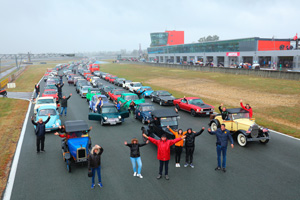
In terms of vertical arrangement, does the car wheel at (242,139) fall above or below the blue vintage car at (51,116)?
below

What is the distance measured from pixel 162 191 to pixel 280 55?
53.6 m

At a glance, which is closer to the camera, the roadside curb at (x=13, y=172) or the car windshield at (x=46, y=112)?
the roadside curb at (x=13, y=172)

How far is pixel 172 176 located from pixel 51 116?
412 inches

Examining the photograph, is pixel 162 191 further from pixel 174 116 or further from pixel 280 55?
pixel 280 55

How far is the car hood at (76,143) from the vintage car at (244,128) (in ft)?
26.7

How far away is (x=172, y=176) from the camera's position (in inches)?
378

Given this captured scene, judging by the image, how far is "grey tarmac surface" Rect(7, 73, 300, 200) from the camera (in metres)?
8.32

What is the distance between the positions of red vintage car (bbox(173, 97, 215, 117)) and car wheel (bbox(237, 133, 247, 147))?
250 inches

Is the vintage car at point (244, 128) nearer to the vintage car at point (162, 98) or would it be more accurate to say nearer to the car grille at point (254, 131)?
the car grille at point (254, 131)

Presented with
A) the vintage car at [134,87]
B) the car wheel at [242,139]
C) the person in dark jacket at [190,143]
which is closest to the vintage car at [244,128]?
the car wheel at [242,139]

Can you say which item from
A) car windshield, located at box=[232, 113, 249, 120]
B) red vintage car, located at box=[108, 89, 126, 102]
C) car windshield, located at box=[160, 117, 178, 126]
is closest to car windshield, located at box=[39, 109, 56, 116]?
car windshield, located at box=[160, 117, 178, 126]

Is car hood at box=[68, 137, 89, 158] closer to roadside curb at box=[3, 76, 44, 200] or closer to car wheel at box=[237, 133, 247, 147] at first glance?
roadside curb at box=[3, 76, 44, 200]

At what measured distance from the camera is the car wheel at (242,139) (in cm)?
1285

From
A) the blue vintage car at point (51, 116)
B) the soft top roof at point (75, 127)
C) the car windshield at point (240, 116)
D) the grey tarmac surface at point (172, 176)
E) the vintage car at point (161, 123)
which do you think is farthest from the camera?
the blue vintage car at point (51, 116)
